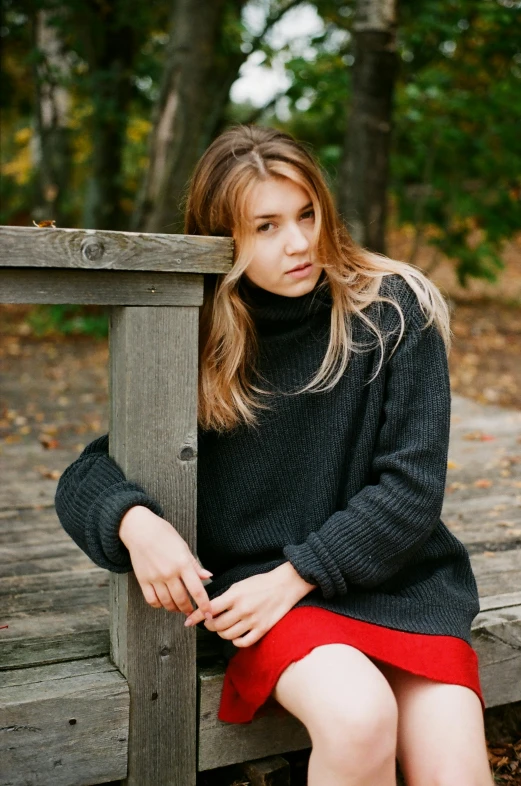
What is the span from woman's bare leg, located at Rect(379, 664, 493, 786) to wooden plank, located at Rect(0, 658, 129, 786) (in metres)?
0.61

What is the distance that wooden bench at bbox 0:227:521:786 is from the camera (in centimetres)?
171

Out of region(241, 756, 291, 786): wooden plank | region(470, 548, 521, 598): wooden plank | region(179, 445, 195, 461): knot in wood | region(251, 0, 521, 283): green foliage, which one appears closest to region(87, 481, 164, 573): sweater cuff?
region(179, 445, 195, 461): knot in wood

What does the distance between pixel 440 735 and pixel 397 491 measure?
0.50 m

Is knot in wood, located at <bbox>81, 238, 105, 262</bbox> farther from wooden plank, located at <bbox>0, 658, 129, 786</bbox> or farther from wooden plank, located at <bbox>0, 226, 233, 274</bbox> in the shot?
wooden plank, located at <bbox>0, 658, 129, 786</bbox>

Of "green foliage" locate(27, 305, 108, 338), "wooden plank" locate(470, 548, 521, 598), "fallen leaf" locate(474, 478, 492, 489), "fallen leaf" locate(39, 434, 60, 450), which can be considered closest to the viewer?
"wooden plank" locate(470, 548, 521, 598)

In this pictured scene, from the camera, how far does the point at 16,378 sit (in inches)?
291

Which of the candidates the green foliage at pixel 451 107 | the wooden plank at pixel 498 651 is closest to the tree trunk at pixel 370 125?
the green foliage at pixel 451 107

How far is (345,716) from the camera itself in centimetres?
165

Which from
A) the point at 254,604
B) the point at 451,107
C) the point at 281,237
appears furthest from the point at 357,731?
the point at 451,107

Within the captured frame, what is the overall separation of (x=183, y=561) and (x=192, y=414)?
32 cm

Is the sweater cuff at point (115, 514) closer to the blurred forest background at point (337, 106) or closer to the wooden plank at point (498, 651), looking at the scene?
the wooden plank at point (498, 651)

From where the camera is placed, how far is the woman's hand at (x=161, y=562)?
1.73m

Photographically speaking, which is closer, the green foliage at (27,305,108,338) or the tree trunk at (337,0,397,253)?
the tree trunk at (337,0,397,253)

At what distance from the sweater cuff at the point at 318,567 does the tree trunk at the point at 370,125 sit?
16.1 feet
